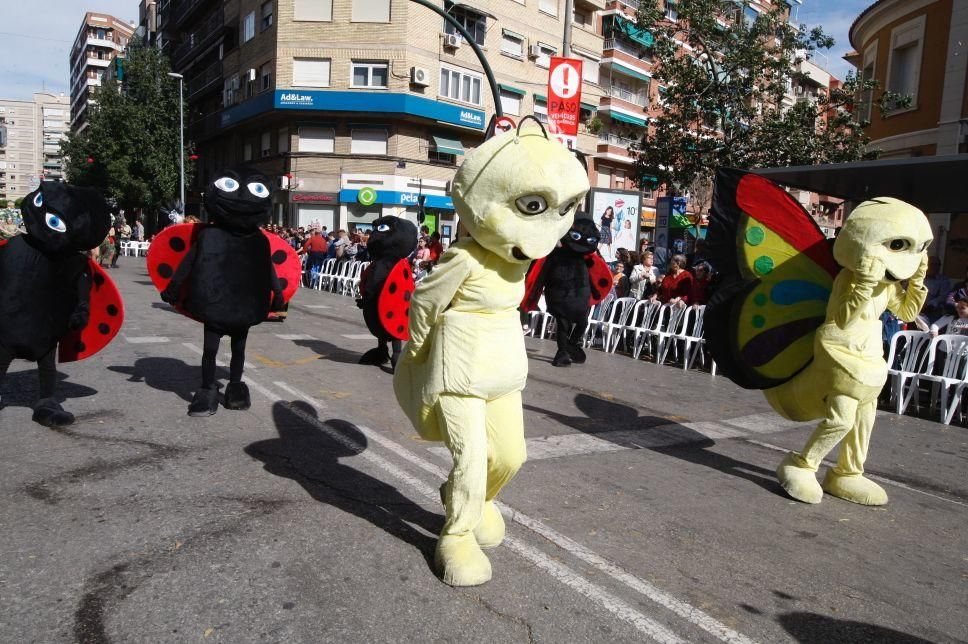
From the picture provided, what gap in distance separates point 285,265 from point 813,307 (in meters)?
4.24

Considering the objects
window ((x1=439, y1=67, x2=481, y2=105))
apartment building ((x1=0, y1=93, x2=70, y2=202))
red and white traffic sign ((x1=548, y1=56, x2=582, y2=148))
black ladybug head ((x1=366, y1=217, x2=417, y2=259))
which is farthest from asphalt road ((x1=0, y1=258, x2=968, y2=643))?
apartment building ((x1=0, y1=93, x2=70, y2=202))

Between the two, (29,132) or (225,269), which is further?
(29,132)

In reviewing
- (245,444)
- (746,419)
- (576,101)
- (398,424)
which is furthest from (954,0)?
(245,444)

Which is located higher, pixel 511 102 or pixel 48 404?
pixel 511 102

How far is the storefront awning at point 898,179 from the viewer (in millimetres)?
8602

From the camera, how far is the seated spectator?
11.4m

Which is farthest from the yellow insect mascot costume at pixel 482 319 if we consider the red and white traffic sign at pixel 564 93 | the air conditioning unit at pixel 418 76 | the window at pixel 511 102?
the window at pixel 511 102

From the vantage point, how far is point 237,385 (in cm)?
602

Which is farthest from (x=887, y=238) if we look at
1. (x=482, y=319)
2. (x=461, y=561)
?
(x=461, y=561)

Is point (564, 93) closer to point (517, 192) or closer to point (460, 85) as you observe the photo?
point (517, 192)

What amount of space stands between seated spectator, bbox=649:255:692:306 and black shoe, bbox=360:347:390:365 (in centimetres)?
491

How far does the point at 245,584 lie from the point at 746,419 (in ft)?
18.6

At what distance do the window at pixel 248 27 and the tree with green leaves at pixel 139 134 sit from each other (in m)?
7.23

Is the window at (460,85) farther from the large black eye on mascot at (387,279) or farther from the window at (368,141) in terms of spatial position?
the large black eye on mascot at (387,279)
